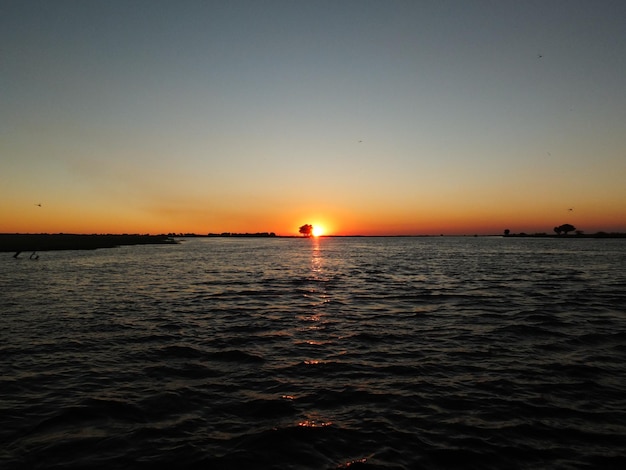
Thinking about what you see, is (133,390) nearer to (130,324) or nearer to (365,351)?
(365,351)

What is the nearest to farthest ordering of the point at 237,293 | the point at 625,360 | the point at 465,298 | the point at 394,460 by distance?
the point at 394,460, the point at 625,360, the point at 465,298, the point at 237,293

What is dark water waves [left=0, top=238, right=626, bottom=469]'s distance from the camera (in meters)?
8.58

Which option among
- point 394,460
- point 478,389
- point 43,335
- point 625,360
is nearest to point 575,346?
point 625,360

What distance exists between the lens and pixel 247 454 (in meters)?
8.48

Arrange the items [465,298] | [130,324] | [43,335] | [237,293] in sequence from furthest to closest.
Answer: [237,293]
[465,298]
[130,324]
[43,335]

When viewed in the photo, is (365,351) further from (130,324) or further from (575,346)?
(130,324)

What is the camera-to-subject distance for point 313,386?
40.4 ft

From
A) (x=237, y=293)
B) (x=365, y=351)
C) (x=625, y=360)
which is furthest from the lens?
(x=237, y=293)

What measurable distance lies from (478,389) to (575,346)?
770 centimetres

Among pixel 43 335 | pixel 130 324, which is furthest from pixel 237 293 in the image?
pixel 43 335

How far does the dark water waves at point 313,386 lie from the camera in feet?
28.1

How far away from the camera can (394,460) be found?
822 cm

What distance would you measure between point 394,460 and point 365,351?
786 cm

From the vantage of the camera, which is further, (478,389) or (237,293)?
(237,293)
